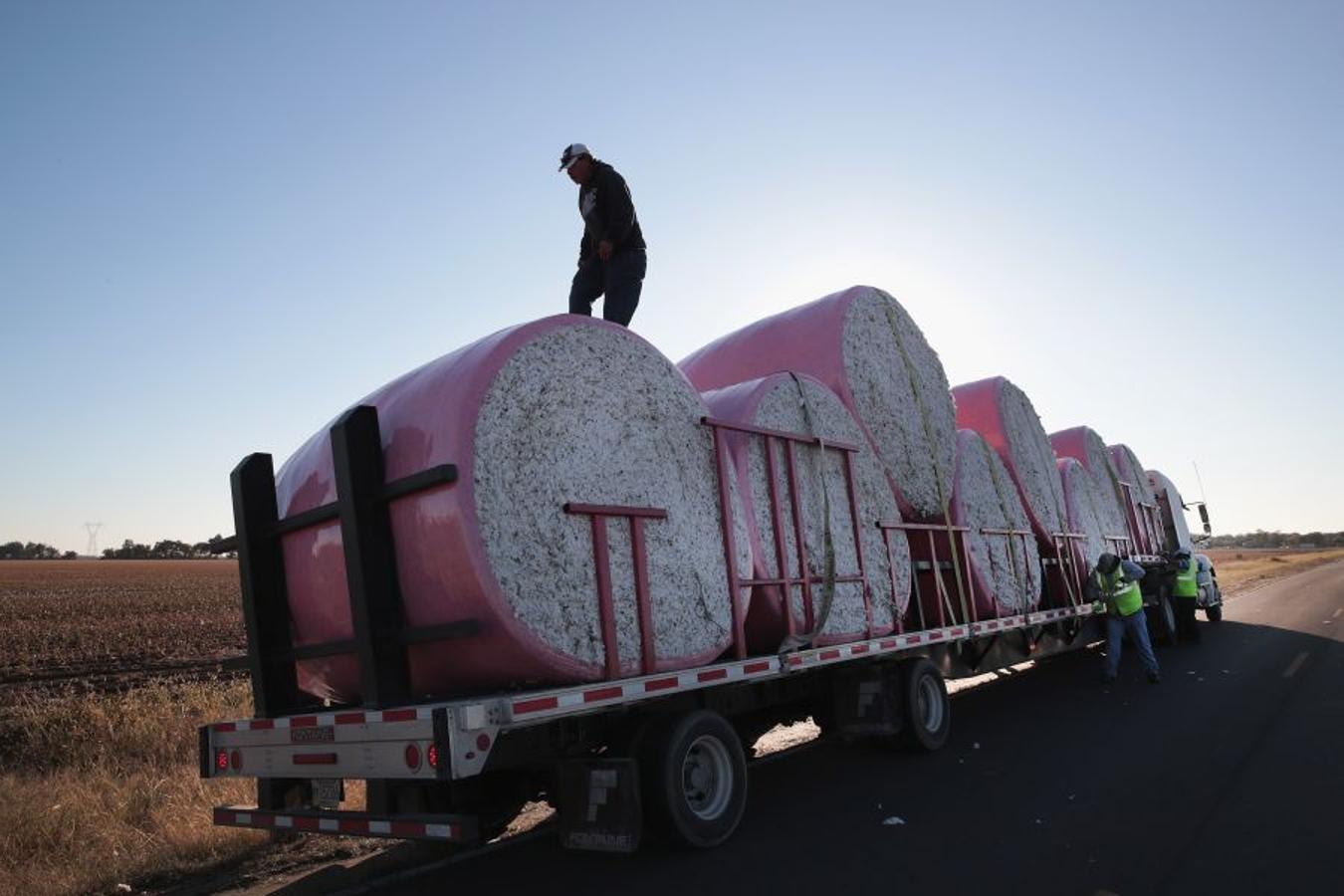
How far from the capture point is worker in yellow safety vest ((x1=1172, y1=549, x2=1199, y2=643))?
15930 mm

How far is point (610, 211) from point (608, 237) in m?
0.21

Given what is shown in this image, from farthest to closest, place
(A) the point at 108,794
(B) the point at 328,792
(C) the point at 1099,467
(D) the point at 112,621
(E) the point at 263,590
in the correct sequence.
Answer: (D) the point at 112,621 < (C) the point at 1099,467 < (A) the point at 108,794 < (E) the point at 263,590 < (B) the point at 328,792

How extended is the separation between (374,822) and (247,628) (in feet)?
5.16

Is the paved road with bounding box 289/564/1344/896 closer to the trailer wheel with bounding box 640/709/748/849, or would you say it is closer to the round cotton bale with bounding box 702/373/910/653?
the trailer wheel with bounding box 640/709/748/849

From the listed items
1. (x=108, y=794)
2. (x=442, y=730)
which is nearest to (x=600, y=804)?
(x=442, y=730)

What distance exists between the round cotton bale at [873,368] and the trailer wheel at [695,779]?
134 inches

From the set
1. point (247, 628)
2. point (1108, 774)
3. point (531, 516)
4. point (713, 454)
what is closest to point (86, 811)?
point (247, 628)

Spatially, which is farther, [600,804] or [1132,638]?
[1132,638]

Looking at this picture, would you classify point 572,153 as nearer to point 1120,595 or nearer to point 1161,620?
point 1120,595

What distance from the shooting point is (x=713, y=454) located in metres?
5.83

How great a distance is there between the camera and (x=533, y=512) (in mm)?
4602

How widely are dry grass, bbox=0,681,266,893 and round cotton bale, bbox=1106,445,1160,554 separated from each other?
14.3m

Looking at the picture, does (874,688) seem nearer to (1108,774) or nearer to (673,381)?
(1108,774)

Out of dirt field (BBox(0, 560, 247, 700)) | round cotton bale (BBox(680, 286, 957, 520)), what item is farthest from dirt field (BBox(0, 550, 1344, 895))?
round cotton bale (BBox(680, 286, 957, 520))
